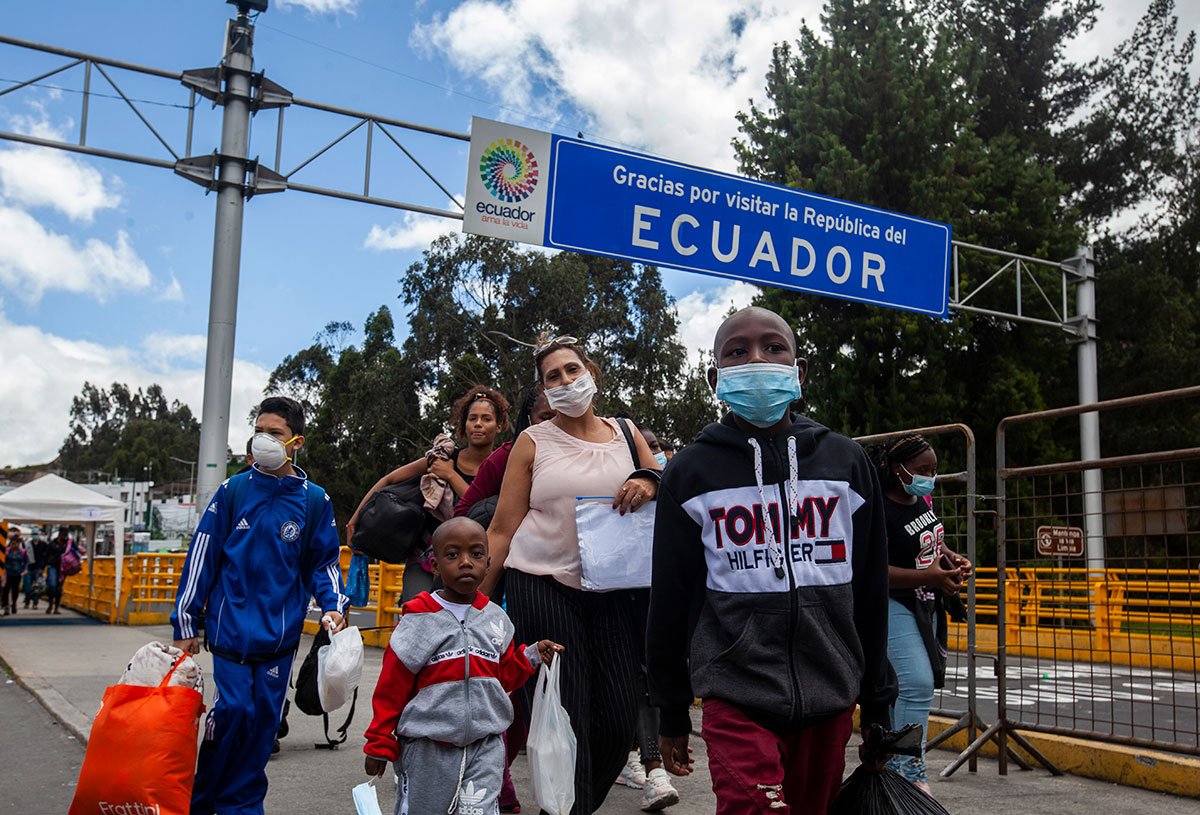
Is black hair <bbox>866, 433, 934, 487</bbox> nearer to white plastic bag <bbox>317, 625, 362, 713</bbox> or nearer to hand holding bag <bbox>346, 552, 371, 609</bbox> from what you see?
white plastic bag <bbox>317, 625, 362, 713</bbox>

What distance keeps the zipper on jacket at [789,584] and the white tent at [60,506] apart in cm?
1877

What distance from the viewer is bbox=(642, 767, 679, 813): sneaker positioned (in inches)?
193

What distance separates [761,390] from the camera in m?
2.78

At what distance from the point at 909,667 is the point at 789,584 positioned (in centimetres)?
225

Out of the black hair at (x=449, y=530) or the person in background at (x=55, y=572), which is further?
the person in background at (x=55, y=572)

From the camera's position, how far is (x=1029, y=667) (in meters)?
9.16

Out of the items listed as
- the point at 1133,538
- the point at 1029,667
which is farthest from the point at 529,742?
the point at 1029,667

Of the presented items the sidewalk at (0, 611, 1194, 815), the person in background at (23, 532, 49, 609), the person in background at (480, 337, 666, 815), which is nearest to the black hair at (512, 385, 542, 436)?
the person in background at (480, 337, 666, 815)

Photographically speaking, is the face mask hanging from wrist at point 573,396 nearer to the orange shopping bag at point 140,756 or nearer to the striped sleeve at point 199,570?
the striped sleeve at point 199,570

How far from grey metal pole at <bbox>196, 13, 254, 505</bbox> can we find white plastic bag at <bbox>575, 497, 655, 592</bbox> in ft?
25.7

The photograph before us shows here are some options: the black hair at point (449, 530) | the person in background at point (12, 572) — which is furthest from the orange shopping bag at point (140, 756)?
the person in background at point (12, 572)

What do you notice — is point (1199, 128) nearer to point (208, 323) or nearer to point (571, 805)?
point (208, 323)

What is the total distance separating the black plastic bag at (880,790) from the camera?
2576mm

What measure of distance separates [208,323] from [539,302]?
1948cm
